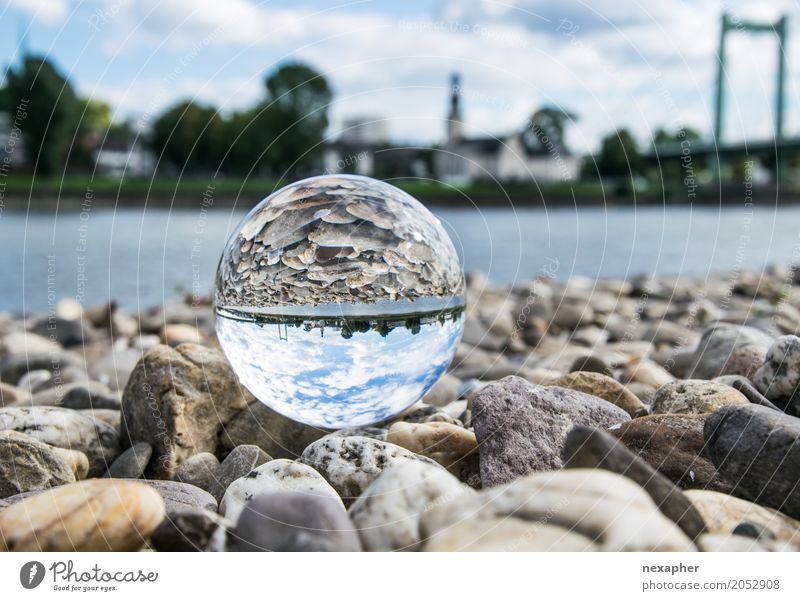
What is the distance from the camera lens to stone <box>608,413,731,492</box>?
3.82 metres

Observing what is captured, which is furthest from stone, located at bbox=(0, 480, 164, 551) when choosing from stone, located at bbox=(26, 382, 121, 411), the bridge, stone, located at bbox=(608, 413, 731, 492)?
the bridge

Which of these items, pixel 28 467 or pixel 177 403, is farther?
pixel 177 403

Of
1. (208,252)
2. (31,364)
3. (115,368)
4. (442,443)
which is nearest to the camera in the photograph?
(442,443)

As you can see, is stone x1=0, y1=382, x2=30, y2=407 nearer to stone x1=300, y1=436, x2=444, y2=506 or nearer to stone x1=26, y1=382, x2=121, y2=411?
stone x1=26, y1=382, x2=121, y2=411

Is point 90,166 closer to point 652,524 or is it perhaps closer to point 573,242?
point 573,242

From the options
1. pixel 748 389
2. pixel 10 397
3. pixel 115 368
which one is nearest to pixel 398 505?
pixel 748 389

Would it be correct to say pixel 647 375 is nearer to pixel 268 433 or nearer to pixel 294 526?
pixel 268 433

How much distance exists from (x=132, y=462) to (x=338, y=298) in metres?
1.71

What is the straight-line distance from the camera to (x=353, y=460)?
399 centimetres

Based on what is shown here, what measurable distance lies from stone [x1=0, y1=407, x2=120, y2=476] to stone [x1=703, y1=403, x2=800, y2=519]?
A: 342cm

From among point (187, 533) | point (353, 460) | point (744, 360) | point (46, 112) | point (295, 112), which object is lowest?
point (187, 533)

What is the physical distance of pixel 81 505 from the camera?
3.29 m

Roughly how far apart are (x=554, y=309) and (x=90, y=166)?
7536cm
